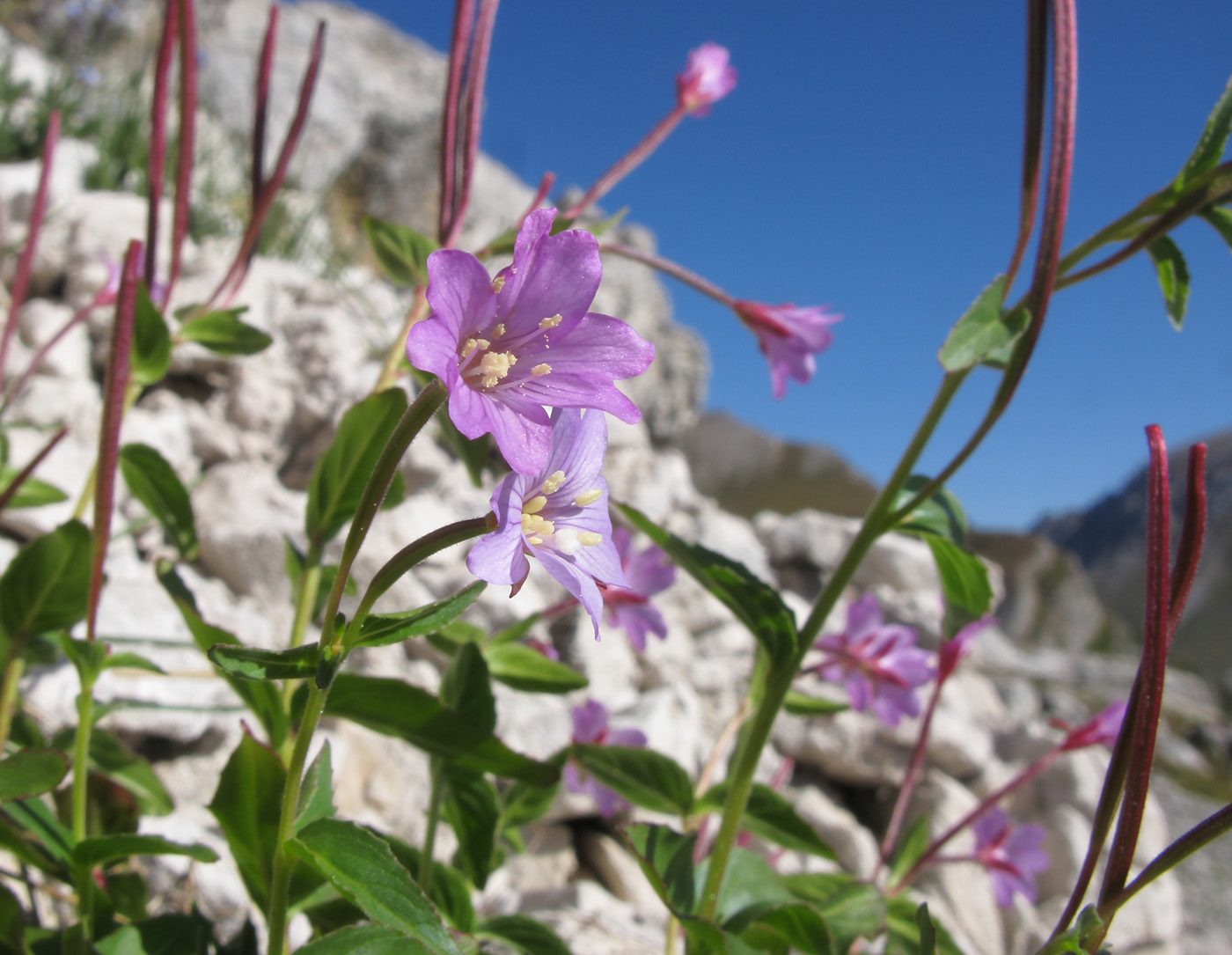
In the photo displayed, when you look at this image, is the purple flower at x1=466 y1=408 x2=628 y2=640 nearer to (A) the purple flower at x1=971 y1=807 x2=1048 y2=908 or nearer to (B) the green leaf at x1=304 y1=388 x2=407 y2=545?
(B) the green leaf at x1=304 y1=388 x2=407 y2=545

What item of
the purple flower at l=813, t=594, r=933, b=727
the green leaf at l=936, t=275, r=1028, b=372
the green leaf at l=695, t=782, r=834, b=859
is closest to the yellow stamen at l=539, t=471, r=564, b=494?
the green leaf at l=936, t=275, r=1028, b=372

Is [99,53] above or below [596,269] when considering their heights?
above

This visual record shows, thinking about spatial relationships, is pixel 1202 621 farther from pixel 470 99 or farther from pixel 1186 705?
pixel 470 99

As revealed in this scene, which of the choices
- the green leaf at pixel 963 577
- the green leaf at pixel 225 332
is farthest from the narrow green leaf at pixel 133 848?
the green leaf at pixel 963 577

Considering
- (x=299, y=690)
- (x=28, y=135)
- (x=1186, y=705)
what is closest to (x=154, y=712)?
(x=299, y=690)

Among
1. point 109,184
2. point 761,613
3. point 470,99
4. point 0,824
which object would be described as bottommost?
point 0,824

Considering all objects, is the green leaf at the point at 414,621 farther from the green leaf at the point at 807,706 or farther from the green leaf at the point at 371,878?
the green leaf at the point at 807,706
